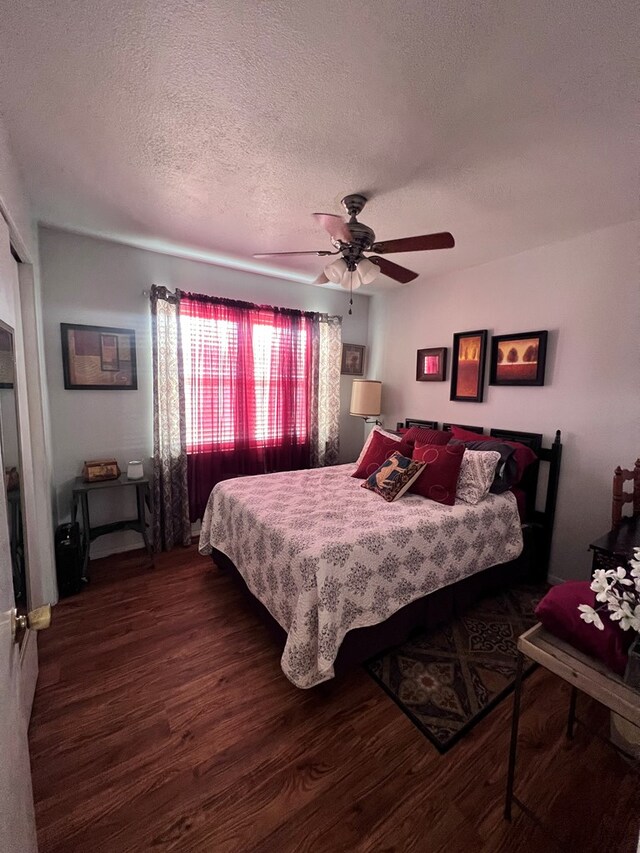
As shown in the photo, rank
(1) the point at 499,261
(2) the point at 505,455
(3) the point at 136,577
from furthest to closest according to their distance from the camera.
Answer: (1) the point at 499,261 < (3) the point at 136,577 < (2) the point at 505,455

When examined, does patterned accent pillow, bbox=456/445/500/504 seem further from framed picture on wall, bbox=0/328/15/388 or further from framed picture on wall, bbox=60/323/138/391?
framed picture on wall, bbox=60/323/138/391

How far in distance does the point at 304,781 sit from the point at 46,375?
9.80 ft

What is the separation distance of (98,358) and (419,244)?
260cm

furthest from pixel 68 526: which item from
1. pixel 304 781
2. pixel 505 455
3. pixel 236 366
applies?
pixel 505 455

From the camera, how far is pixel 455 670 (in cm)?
180

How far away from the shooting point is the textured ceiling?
41.3 inches

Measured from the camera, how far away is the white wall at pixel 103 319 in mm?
2648

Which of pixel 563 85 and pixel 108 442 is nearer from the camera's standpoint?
pixel 563 85

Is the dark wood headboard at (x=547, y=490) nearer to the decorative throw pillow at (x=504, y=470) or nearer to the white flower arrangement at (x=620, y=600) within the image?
the decorative throw pillow at (x=504, y=470)

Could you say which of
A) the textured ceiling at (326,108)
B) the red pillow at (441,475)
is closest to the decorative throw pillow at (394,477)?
the red pillow at (441,475)

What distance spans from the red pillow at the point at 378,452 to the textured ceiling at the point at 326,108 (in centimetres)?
163

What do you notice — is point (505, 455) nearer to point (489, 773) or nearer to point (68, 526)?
point (489, 773)

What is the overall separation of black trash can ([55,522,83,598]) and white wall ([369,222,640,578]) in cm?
338

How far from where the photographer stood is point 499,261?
2912mm
